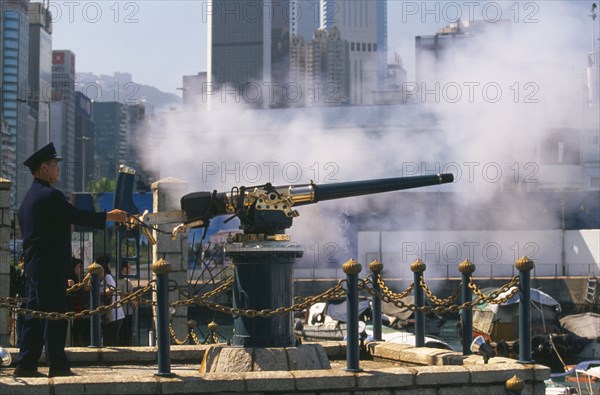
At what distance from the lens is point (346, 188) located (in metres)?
10.1

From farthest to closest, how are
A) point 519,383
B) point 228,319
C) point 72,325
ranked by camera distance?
point 228,319
point 72,325
point 519,383

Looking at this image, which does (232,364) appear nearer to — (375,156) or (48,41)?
(375,156)

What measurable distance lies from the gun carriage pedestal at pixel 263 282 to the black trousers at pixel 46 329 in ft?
4.40

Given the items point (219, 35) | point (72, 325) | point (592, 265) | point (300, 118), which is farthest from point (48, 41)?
point (72, 325)

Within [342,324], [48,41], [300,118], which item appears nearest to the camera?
[342,324]

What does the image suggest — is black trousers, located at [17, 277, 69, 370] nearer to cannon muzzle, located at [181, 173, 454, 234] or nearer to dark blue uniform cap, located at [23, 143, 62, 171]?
dark blue uniform cap, located at [23, 143, 62, 171]

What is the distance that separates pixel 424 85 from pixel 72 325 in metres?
47.1

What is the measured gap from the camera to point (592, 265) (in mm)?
54281

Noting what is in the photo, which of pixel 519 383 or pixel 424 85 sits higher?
pixel 424 85

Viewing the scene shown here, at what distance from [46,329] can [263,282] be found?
6.38 feet

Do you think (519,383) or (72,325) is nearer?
(519,383)

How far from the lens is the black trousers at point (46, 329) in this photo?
8.79 m

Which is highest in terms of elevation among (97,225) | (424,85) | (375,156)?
(424,85)

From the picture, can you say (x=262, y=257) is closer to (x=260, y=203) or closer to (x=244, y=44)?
(x=260, y=203)
